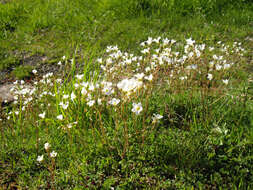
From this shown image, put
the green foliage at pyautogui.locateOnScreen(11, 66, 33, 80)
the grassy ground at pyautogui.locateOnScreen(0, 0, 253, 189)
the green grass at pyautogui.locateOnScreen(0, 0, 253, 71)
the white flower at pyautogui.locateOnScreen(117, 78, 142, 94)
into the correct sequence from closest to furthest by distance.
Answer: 1. the white flower at pyautogui.locateOnScreen(117, 78, 142, 94)
2. the grassy ground at pyautogui.locateOnScreen(0, 0, 253, 189)
3. the green foliage at pyautogui.locateOnScreen(11, 66, 33, 80)
4. the green grass at pyautogui.locateOnScreen(0, 0, 253, 71)

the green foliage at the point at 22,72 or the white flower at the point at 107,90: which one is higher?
the white flower at the point at 107,90

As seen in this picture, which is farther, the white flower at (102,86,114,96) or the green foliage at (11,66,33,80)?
the green foliage at (11,66,33,80)

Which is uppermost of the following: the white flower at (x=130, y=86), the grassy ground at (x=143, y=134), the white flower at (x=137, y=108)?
the white flower at (x=130, y=86)

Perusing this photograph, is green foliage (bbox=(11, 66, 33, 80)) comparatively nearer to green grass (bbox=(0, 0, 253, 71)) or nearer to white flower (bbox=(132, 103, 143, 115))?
green grass (bbox=(0, 0, 253, 71))

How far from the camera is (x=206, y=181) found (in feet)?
6.81

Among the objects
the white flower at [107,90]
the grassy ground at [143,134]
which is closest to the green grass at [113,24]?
the grassy ground at [143,134]

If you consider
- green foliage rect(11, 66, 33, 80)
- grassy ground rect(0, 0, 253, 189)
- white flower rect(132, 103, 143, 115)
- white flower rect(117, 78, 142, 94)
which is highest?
white flower rect(117, 78, 142, 94)

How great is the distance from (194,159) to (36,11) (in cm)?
755

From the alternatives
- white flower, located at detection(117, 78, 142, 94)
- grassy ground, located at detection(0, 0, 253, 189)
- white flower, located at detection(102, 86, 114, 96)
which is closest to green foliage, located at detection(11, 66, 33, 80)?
grassy ground, located at detection(0, 0, 253, 189)

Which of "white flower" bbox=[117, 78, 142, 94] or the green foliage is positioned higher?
"white flower" bbox=[117, 78, 142, 94]

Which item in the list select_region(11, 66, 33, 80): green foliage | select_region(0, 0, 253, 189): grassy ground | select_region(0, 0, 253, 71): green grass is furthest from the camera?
select_region(0, 0, 253, 71): green grass

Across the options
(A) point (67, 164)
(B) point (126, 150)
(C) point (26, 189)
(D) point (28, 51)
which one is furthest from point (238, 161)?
(D) point (28, 51)

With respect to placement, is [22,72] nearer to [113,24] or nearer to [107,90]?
[113,24]

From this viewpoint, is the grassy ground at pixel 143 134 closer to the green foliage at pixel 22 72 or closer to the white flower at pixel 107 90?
the white flower at pixel 107 90
